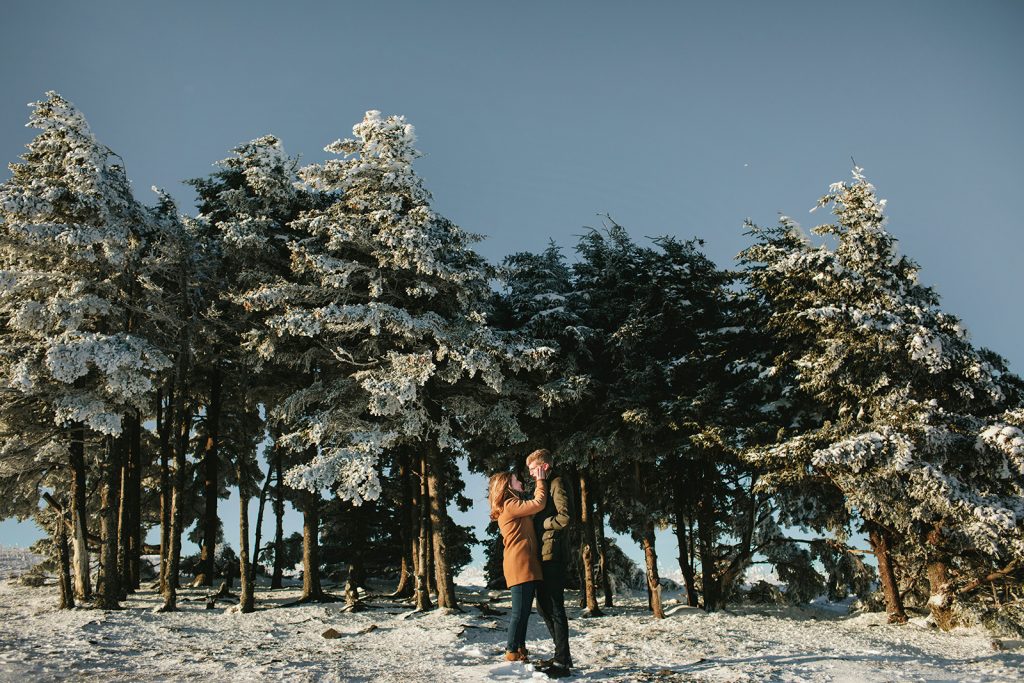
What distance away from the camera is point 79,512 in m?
17.8

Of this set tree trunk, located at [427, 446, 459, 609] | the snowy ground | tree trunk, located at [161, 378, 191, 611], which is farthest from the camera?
tree trunk, located at [427, 446, 459, 609]

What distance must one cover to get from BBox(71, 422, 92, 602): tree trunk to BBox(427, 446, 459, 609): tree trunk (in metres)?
8.69

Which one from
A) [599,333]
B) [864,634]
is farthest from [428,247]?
[864,634]

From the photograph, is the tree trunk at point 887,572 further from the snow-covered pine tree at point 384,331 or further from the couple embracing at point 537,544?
the couple embracing at point 537,544

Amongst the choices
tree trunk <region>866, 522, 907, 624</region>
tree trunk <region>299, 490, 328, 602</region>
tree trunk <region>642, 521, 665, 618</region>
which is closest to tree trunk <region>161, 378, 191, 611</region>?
tree trunk <region>299, 490, 328, 602</region>

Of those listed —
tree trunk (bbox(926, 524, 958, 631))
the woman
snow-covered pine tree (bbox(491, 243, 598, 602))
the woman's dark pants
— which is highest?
snow-covered pine tree (bbox(491, 243, 598, 602))

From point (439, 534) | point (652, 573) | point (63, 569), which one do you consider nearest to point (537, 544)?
point (439, 534)

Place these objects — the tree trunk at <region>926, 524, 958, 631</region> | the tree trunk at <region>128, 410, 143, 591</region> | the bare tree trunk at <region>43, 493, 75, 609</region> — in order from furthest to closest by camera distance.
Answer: the tree trunk at <region>128, 410, 143, 591</region> < the bare tree trunk at <region>43, 493, 75, 609</region> < the tree trunk at <region>926, 524, 958, 631</region>

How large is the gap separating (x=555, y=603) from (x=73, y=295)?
15.0 m

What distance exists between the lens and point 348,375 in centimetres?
1986

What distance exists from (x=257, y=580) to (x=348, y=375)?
15.1m

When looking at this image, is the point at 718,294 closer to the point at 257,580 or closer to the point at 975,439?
the point at 975,439

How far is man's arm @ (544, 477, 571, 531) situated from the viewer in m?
7.97

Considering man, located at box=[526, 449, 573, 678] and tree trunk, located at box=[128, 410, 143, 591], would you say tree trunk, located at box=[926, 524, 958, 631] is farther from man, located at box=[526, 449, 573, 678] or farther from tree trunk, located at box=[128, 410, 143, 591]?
tree trunk, located at box=[128, 410, 143, 591]
